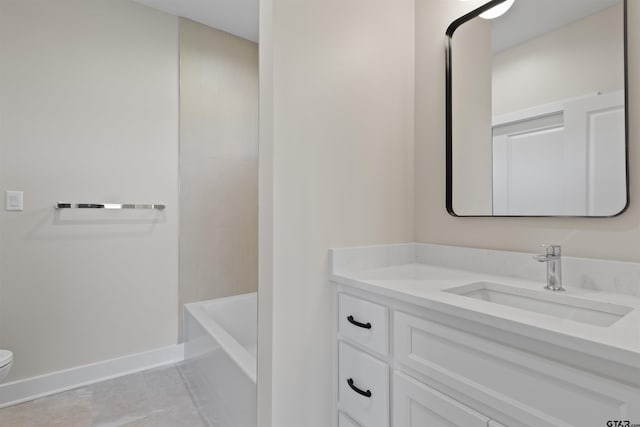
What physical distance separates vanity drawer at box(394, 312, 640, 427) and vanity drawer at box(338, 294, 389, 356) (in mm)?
75

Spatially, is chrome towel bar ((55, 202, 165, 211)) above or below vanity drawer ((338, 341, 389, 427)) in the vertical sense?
above

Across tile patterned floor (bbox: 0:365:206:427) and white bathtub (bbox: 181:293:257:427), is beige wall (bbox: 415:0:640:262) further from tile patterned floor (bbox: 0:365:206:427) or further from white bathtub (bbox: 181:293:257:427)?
tile patterned floor (bbox: 0:365:206:427)

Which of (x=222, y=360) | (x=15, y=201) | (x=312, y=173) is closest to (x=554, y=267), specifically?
(x=312, y=173)

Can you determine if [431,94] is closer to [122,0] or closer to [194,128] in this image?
[194,128]

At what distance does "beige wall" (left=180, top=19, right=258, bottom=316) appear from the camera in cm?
245

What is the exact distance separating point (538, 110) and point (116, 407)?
8.30ft

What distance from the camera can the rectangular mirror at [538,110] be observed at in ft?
3.22

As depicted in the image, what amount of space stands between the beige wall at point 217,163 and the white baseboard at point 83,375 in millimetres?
413

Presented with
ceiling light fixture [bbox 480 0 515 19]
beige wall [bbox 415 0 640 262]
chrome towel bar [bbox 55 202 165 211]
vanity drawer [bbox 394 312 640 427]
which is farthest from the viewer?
chrome towel bar [bbox 55 202 165 211]

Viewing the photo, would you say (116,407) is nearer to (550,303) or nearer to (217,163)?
(217,163)

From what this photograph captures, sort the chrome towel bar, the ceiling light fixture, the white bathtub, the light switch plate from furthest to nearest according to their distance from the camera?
the chrome towel bar
the light switch plate
the white bathtub
the ceiling light fixture

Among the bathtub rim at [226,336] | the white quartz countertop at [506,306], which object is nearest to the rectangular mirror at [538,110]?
the white quartz countertop at [506,306]

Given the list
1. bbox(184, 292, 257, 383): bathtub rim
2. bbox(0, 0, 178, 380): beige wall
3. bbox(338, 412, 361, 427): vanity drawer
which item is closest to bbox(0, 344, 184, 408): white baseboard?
bbox(0, 0, 178, 380): beige wall

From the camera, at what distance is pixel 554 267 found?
1.00 m
